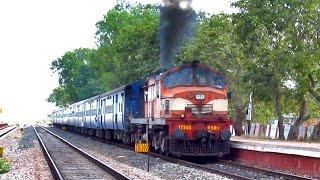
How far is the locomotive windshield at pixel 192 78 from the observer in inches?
847

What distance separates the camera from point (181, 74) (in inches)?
851

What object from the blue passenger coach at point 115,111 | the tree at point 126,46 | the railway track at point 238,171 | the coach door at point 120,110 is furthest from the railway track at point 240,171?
the tree at point 126,46

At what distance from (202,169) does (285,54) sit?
1223cm

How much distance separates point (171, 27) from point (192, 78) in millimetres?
6819

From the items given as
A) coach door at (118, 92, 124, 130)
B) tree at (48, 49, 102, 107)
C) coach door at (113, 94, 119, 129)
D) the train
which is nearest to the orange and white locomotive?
the train

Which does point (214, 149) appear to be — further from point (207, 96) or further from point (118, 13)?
point (118, 13)

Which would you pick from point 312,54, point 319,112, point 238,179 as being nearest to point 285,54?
point 312,54

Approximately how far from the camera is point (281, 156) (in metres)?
19.4

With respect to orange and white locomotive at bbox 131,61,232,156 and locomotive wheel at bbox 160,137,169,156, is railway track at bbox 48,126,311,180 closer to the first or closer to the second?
locomotive wheel at bbox 160,137,169,156

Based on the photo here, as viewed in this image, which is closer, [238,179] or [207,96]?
[238,179]

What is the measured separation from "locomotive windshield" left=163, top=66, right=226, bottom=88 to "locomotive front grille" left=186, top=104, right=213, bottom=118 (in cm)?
93

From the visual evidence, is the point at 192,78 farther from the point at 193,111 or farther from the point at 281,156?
the point at 281,156

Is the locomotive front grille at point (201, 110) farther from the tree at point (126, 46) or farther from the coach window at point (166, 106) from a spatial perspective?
the tree at point (126, 46)

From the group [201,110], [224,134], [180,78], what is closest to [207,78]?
[180,78]
